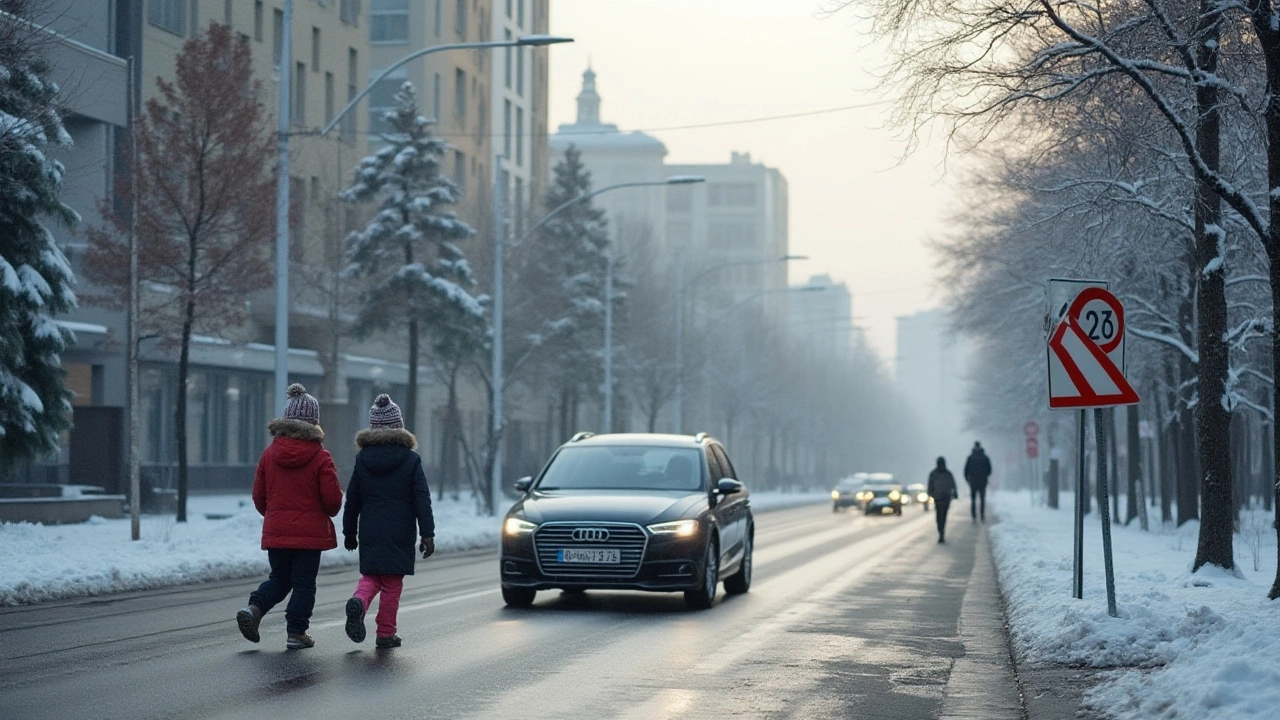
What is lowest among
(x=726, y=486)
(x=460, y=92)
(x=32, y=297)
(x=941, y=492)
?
(x=941, y=492)

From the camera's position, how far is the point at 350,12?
198 feet

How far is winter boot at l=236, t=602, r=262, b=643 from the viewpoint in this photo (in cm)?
1234

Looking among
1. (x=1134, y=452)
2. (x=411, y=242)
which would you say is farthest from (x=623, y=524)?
(x=411, y=242)

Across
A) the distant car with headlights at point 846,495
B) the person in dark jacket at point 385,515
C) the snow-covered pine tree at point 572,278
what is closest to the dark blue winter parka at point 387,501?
the person in dark jacket at point 385,515

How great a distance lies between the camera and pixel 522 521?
655 inches

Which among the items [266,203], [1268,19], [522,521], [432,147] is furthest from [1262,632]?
[432,147]

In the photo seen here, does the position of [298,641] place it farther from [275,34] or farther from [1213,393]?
[275,34]

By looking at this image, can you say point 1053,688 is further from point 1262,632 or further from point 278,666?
point 278,666

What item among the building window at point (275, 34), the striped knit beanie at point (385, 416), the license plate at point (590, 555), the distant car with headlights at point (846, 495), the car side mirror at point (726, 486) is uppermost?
the building window at point (275, 34)

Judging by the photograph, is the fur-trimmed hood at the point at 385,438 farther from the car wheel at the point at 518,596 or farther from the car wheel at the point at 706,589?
the car wheel at the point at 706,589

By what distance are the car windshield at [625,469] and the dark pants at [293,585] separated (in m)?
5.48

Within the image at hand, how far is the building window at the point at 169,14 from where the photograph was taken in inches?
1815

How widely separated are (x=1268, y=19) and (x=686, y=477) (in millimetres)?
6968

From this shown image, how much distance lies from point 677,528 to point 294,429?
508cm
